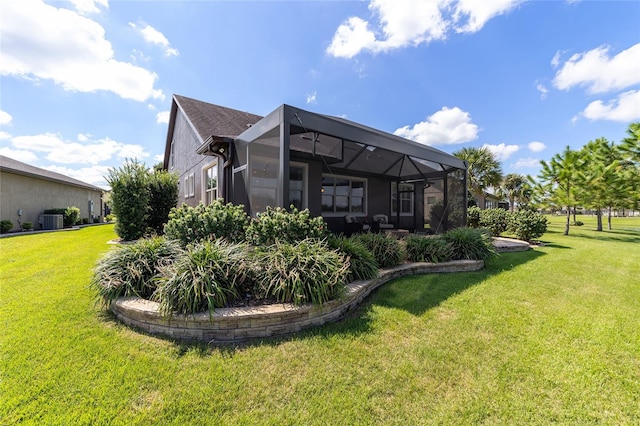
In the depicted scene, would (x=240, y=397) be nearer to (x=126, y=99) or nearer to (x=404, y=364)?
(x=404, y=364)

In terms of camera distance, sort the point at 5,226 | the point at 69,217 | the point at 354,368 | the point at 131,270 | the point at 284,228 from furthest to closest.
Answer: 1. the point at 69,217
2. the point at 5,226
3. the point at 284,228
4. the point at 131,270
5. the point at 354,368

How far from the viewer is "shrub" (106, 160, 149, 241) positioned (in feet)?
28.5

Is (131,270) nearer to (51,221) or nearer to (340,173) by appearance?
(340,173)

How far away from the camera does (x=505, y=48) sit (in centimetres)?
933

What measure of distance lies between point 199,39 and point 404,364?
11.1 meters

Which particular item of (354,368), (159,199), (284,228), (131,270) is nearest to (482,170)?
(284,228)

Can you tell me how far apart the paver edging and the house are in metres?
1.95

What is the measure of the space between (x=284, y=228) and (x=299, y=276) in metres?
1.17

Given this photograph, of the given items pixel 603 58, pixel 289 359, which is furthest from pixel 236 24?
pixel 603 58

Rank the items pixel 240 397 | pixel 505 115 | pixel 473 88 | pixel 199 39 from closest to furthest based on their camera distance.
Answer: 1. pixel 240 397
2. pixel 199 39
3. pixel 473 88
4. pixel 505 115

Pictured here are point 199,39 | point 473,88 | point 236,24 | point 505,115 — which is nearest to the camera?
point 236,24

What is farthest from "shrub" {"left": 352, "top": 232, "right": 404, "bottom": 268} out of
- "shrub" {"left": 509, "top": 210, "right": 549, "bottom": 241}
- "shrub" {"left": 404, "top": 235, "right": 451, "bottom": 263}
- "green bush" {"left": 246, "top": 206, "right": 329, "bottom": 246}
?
A: "shrub" {"left": 509, "top": 210, "right": 549, "bottom": 241}

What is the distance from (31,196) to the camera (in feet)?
48.0

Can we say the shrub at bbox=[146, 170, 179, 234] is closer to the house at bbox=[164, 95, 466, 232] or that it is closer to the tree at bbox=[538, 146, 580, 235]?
the house at bbox=[164, 95, 466, 232]
